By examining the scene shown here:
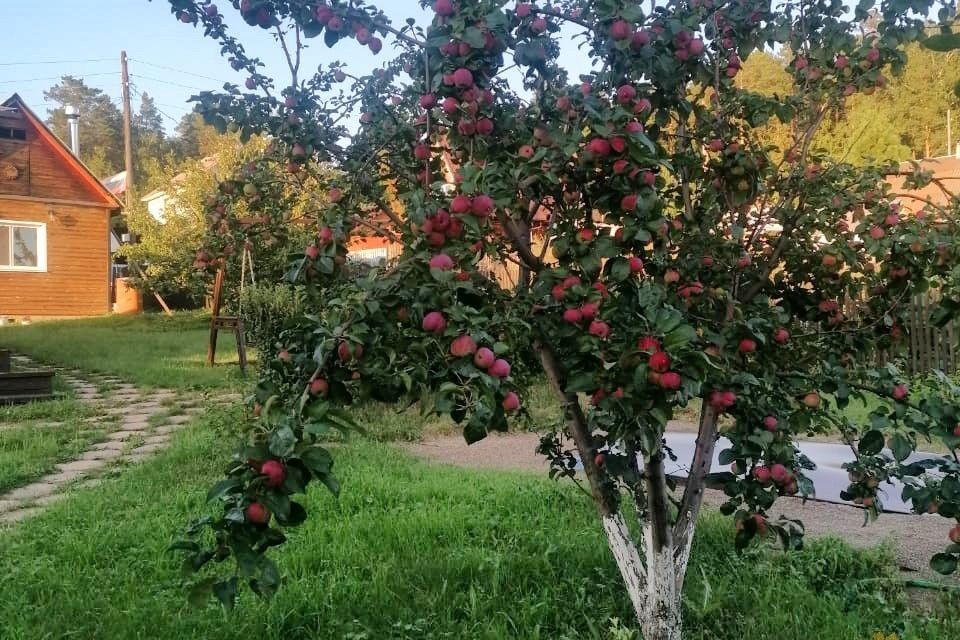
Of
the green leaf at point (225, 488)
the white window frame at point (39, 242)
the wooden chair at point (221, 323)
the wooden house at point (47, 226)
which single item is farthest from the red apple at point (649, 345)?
the white window frame at point (39, 242)

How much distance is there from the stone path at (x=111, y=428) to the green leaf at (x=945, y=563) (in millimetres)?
3898

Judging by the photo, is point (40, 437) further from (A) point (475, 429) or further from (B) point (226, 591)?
(A) point (475, 429)

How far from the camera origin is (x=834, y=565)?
119 inches

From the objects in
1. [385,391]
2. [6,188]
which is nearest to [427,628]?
[385,391]

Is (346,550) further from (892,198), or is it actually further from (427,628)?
(892,198)

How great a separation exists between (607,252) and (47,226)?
18.6 meters

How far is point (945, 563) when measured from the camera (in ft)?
6.22

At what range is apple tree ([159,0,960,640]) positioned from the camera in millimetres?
1457

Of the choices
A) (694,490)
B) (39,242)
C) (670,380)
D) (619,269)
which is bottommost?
(694,490)

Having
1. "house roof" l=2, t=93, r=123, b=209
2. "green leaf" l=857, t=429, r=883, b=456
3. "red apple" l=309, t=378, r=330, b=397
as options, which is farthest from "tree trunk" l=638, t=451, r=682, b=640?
"house roof" l=2, t=93, r=123, b=209

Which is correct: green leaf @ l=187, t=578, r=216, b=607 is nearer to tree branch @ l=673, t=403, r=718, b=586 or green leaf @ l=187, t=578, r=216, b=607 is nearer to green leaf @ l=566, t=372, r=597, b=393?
green leaf @ l=566, t=372, r=597, b=393

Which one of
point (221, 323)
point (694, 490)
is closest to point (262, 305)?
point (221, 323)

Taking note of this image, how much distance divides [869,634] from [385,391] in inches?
74.5

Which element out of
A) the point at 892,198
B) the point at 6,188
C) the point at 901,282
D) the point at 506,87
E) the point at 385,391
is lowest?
the point at 385,391
